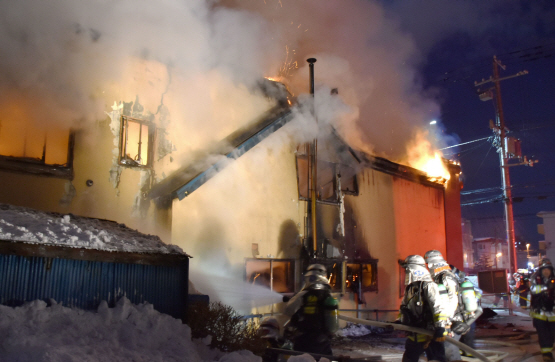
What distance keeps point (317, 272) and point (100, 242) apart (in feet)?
9.46

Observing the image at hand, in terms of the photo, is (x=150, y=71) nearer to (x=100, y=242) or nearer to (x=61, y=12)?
(x=61, y=12)

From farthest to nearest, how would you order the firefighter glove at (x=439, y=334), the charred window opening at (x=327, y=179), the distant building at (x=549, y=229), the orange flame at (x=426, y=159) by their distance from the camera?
the distant building at (x=549, y=229), the orange flame at (x=426, y=159), the charred window opening at (x=327, y=179), the firefighter glove at (x=439, y=334)

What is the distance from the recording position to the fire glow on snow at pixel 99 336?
3.94 metres

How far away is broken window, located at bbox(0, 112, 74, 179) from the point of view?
8039 millimetres

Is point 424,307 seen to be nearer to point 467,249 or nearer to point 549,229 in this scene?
point 549,229

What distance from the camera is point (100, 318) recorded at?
194 inches

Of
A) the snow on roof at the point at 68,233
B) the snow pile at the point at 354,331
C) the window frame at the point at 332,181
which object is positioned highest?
the window frame at the point at 332,181

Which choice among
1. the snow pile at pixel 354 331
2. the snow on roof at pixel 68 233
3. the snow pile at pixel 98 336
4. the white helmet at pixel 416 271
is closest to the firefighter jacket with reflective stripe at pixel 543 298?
the white helmet at pixel 416 271

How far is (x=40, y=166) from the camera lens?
817cm

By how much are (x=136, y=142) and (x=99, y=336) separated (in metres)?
5.71

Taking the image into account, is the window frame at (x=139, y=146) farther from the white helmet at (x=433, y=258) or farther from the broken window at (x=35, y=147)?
the white helmet at (x=433, y=258)

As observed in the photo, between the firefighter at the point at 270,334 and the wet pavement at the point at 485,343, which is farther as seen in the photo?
the wet pavement at the point at 485,343

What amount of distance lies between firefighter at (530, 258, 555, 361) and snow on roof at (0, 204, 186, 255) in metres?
6.33

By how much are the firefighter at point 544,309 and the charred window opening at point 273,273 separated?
5.56 meters
